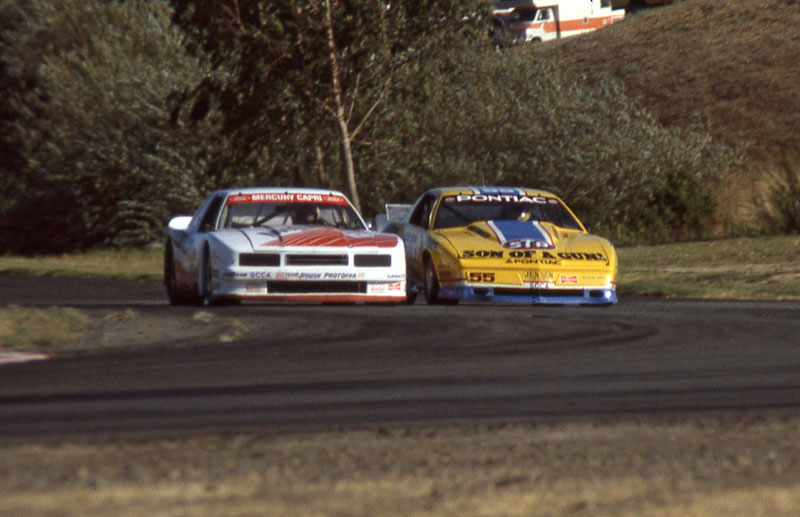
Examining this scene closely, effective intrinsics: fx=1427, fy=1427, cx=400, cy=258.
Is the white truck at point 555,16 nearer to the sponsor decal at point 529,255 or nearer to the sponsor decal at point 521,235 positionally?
the sponsor decal at point 521,235

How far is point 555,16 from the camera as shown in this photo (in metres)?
61.7

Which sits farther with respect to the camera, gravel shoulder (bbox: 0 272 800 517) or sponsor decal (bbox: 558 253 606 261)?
sponsor decal (bbox: 558 253 606 261)

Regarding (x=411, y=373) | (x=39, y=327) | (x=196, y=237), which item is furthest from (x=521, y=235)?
(x=411, y=373)

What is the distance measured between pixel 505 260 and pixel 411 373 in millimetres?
5653

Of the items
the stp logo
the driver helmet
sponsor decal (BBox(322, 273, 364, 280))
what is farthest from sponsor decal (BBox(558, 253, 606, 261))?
the driver helmet

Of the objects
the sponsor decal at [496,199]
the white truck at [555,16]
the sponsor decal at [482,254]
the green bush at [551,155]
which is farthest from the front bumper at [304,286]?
the white truck at [555,16]

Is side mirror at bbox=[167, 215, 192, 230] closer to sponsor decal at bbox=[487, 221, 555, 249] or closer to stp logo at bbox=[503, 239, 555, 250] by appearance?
sponsor decal at bbox=[487, 221, 555, 249]

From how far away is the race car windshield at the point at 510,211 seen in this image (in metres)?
15.1

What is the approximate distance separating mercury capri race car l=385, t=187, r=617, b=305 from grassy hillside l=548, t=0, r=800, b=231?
27384 mm

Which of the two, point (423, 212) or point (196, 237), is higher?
point (423, 212)

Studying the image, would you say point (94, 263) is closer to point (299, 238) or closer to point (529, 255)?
point (299, 238)

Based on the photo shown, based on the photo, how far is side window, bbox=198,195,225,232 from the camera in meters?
14.5

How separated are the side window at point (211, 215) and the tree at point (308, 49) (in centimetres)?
932

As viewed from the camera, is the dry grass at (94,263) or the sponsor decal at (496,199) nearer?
the sponsor decal at (496,199)
